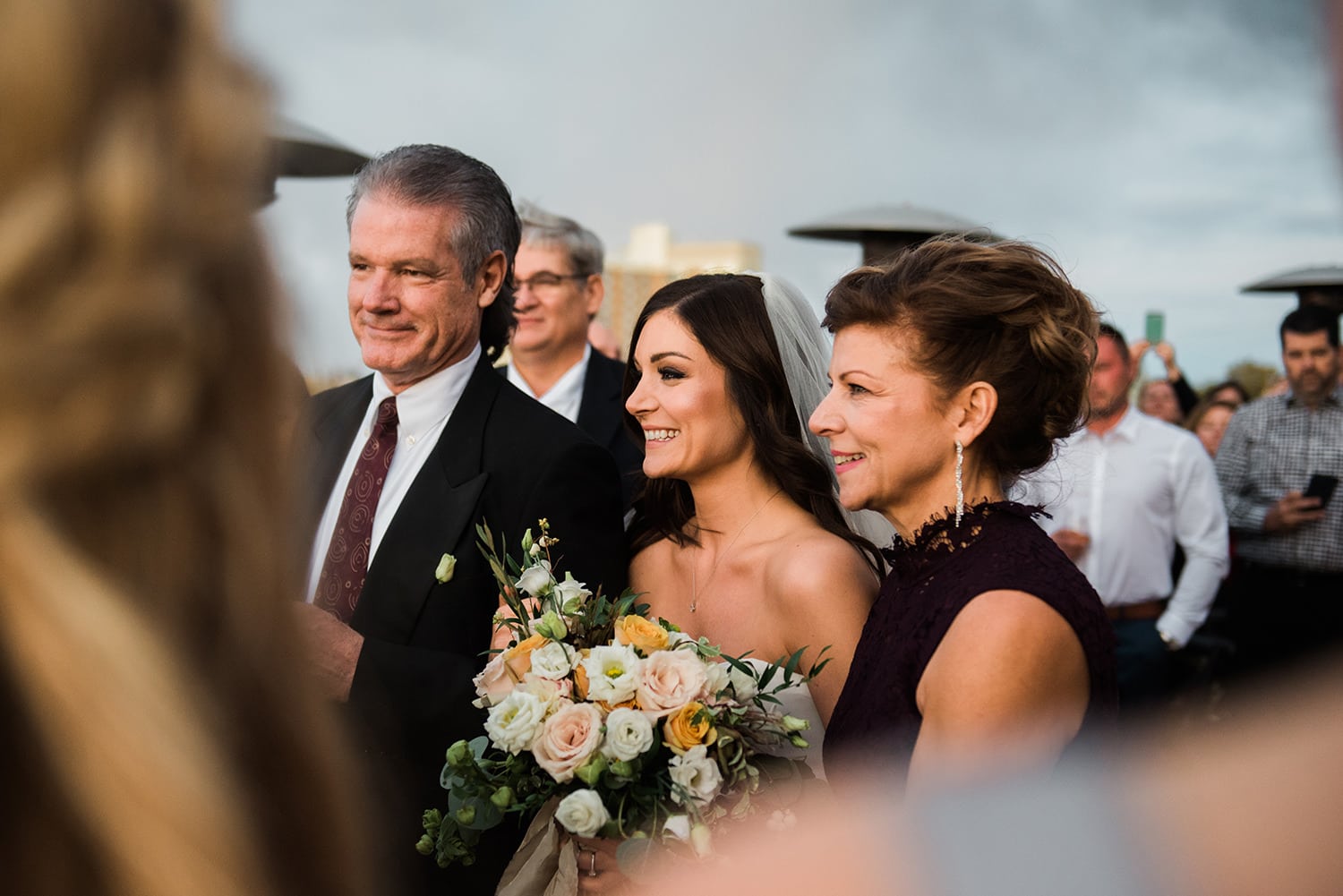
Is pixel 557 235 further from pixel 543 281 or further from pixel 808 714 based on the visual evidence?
pixel 808 714

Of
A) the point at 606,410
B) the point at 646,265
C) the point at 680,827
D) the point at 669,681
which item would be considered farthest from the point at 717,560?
the point at 646,265

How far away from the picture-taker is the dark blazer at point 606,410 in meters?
5.68

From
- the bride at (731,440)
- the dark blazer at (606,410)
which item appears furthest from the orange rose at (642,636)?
the dark blazer at (606,410)

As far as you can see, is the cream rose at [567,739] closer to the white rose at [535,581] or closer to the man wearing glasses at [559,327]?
the white rose at [535,581]

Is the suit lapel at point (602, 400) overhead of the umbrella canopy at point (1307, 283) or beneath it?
beneath

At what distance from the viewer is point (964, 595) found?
250cm

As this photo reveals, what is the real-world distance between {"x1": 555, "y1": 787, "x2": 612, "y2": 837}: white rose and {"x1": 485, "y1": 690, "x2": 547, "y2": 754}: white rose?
17 cm

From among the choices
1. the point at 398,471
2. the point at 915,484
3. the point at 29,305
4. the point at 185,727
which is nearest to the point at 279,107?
the point at 29,305

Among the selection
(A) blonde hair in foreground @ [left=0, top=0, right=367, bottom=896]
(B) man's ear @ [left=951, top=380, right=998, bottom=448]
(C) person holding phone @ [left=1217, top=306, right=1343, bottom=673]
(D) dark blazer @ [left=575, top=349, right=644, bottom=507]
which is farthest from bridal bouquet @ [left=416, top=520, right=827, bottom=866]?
(C) person holding phone @ [left=1217, top=306, right=1343, bottom=673]

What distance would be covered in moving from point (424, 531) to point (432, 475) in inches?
6.4

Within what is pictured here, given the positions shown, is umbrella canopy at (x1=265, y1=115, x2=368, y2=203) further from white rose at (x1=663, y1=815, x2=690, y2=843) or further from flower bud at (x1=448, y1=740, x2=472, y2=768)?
white rose at (x1=663, y1=815, x2=690, y2=843)

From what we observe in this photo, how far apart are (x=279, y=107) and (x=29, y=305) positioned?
17 cm

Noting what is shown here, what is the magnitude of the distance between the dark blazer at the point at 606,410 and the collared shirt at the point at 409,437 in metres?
2.22

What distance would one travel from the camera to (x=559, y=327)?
6.41m
